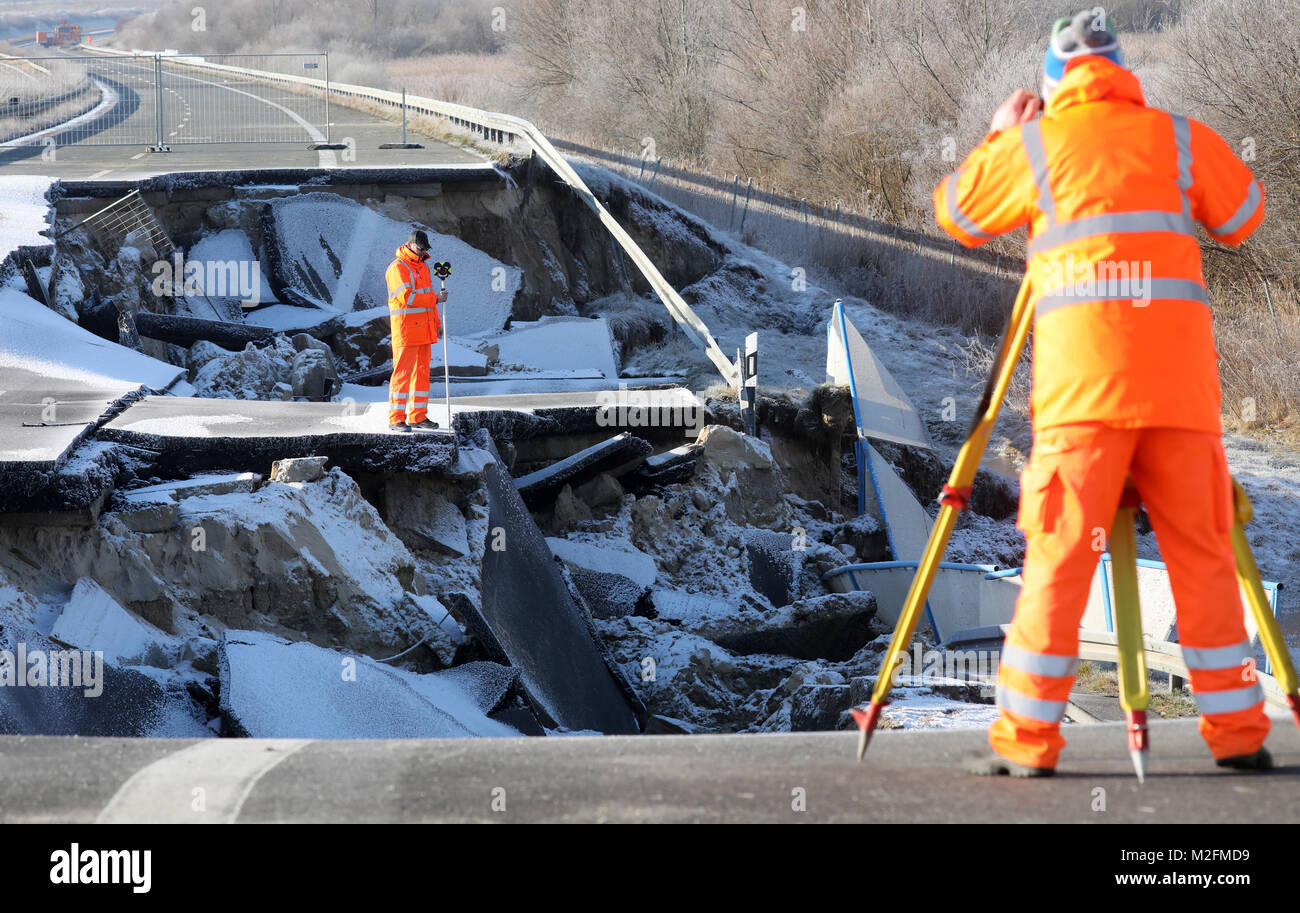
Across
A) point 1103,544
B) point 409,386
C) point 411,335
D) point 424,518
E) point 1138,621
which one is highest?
point 411,335

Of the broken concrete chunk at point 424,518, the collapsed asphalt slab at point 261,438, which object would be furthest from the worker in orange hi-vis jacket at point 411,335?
the broken concrete chunk at point 424,518

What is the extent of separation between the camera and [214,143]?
19594mm

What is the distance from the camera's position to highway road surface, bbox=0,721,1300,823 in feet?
10.3

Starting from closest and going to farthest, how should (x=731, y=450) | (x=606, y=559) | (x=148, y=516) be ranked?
(x=148, y=516), (x=606, y=559), (x=731, y=450)

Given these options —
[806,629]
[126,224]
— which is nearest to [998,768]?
[806,629]

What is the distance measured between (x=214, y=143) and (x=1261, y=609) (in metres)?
19.8

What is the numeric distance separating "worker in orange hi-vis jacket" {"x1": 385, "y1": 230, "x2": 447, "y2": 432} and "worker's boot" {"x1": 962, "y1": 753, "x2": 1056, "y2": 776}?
561 centimetres

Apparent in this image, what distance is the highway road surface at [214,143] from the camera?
16.6 metres

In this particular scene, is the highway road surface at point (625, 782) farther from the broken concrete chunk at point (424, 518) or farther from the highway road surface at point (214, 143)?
the highway road surface at point (214, 143)

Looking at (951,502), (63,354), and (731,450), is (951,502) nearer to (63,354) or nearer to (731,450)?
(731,450)

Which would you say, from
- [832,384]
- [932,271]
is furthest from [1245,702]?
[932,271]

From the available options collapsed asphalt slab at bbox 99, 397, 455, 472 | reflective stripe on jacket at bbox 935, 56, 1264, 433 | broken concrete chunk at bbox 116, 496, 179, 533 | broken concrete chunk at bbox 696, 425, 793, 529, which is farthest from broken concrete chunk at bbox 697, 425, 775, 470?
reflective stripe on jacket at bbox 935, 56, 1264, 433
